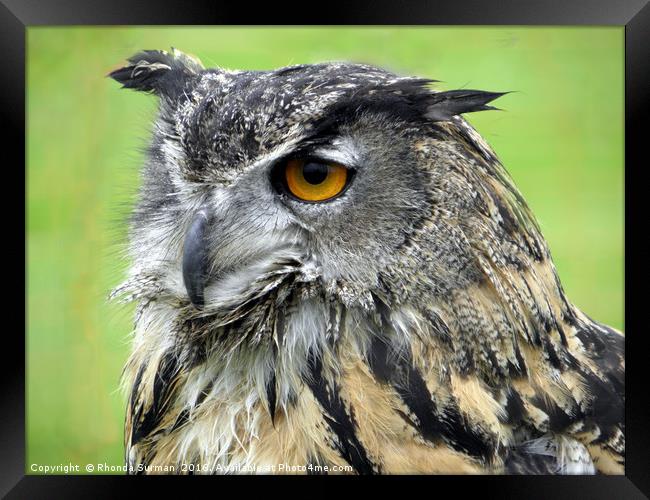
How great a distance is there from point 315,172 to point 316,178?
1 centimetres

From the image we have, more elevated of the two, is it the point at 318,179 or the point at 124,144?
the point at 124,144

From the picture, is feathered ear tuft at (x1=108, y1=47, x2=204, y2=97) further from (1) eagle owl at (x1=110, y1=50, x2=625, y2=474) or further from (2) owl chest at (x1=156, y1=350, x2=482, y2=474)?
(2) owl chest at (x1=156, y1=350, x2=482, y2=474)

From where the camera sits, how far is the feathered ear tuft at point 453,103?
1560 mm

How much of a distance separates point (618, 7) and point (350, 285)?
83 centimetres

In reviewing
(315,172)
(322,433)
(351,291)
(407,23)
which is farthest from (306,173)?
(322,433)

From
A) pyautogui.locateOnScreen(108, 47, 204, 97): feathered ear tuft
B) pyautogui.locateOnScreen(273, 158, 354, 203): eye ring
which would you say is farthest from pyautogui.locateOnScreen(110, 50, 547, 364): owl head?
pyautogui.locateOnScreen(108, 47, 204, 97): feathered ear tuft

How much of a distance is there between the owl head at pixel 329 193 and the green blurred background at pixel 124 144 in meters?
0.20

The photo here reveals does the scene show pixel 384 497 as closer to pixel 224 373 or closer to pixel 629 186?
pixel 224 373

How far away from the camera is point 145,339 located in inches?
68.9

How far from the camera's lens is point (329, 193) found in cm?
151

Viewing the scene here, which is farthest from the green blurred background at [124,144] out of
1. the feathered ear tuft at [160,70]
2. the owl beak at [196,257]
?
the owl beak at [196,257]

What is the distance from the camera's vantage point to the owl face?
150 centimetres

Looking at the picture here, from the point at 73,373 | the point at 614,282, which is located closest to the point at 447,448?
the point at 614,282

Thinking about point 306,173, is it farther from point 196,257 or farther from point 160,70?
point 160,70
